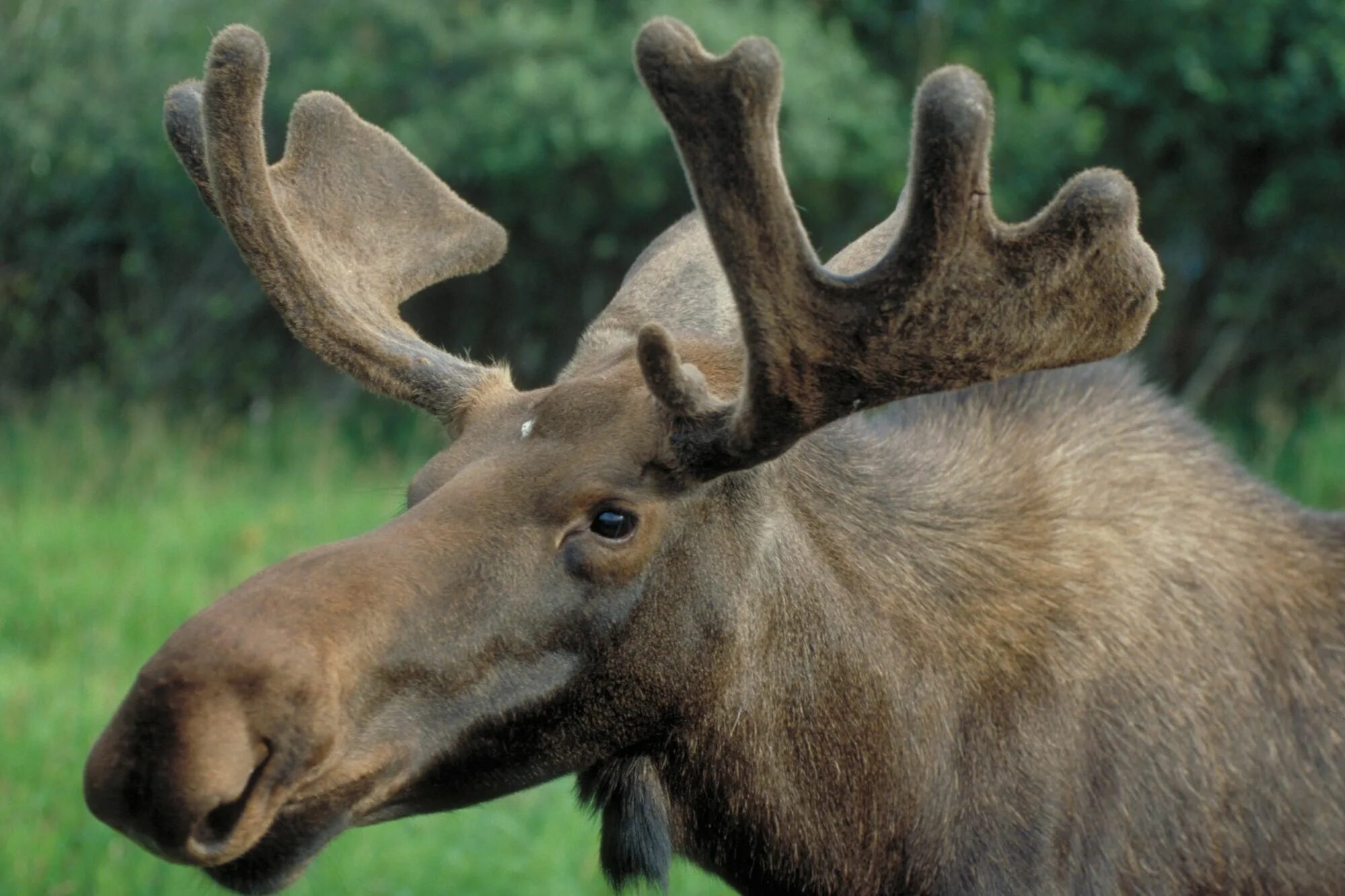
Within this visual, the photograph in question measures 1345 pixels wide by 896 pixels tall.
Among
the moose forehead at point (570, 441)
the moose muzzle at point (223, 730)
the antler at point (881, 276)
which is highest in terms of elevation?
the antler at point (881, 276)

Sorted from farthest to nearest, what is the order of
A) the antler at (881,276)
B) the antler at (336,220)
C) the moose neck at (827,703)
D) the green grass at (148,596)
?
1. the green grass at (148,596)
2. the antler at (336,220)
3. the moose neck at (827,703)
4. the antler at (881,276)

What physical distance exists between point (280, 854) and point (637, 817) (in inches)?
25.3

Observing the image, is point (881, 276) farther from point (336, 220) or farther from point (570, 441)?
point (336, 220)

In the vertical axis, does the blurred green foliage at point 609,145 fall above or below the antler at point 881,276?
below

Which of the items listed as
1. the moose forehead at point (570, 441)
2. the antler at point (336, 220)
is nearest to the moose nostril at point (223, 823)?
the moose forehead at point (570, 441)

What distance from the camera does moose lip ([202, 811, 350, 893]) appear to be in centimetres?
247

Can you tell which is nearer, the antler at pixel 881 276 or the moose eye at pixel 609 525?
the antler at pixel 881 276

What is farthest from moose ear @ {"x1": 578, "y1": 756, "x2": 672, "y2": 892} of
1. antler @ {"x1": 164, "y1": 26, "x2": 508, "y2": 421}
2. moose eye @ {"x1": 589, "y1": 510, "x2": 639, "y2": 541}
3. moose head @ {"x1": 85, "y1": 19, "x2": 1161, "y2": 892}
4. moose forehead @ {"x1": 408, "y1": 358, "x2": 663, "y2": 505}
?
antler @ {"x1": 164, "y1": 26, "x2": 508, "y2": 421}

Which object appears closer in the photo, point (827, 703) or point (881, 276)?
point (881, 276)

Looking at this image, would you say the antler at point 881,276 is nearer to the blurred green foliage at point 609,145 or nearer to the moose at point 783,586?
the moose at point 783,586

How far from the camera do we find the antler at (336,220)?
308 centimetres

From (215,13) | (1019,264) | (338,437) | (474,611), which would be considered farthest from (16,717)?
(215,13)

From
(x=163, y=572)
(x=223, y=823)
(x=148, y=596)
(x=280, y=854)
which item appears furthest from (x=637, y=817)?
(x=163, y=572)

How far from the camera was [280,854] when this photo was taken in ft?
8.19
